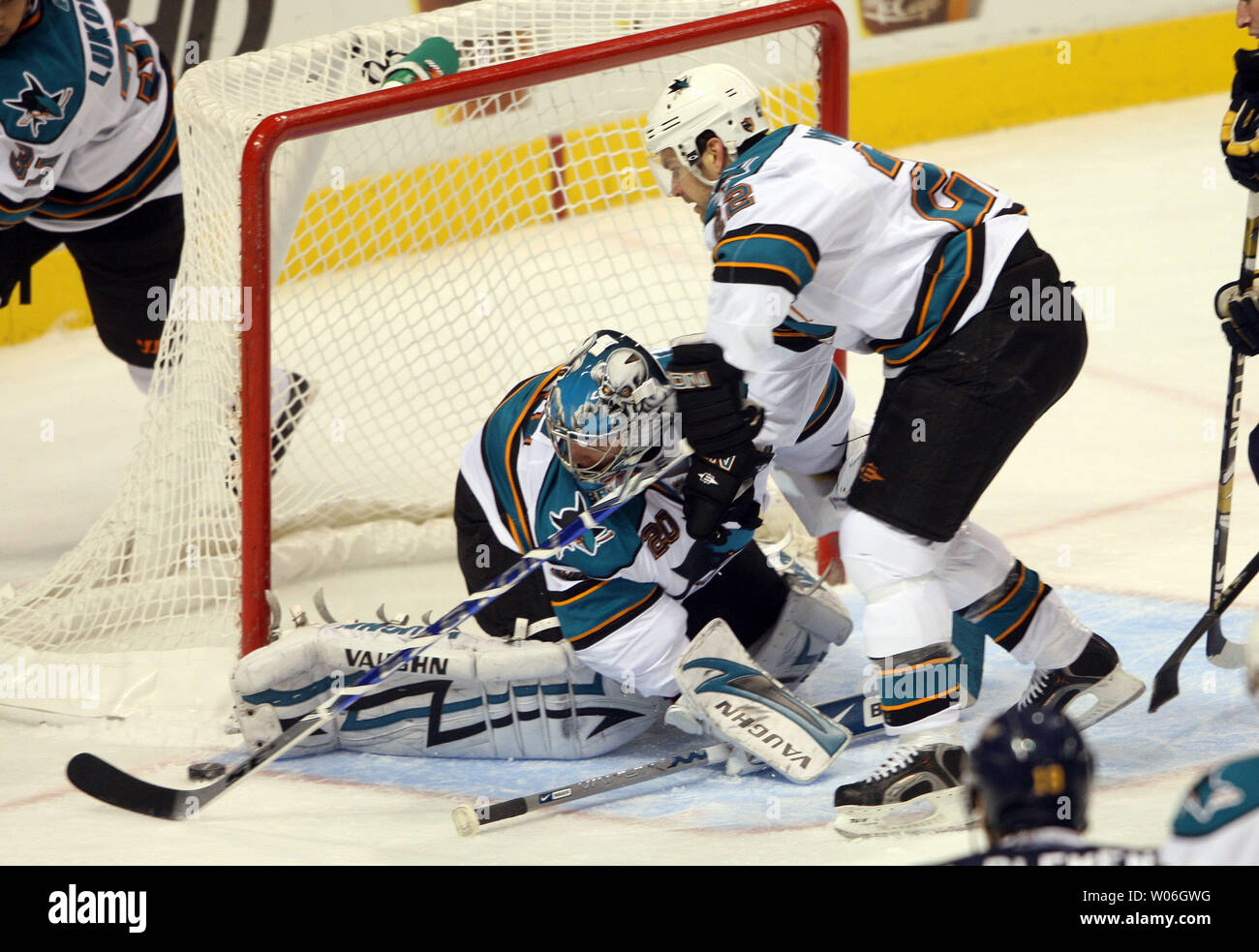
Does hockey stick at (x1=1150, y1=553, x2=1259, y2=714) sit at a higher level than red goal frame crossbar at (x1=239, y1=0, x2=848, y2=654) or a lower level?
lower

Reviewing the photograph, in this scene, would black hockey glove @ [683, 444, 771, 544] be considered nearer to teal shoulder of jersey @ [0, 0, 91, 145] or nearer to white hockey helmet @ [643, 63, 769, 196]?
white hockey helmet @ [643, 63, 769, 196]

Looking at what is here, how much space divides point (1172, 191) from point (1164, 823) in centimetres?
417

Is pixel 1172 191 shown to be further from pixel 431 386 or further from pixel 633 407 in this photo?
pixel 633 407

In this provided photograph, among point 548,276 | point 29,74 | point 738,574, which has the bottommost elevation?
point 738,574

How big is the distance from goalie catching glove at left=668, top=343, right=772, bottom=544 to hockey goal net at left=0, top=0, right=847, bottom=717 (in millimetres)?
833

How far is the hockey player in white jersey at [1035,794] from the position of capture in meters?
1.28

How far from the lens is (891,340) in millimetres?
2459

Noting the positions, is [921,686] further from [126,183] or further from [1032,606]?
[126,183]

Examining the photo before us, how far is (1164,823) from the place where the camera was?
227 centimetres

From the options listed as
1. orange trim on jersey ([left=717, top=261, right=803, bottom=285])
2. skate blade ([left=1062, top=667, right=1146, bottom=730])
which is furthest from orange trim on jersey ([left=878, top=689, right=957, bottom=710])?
orange trim on jersey ([left=717, top=261, right=803, bottom=285])

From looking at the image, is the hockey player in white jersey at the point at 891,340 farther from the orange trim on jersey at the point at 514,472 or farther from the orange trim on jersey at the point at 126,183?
the orange trim on jersey at the point at 126,183

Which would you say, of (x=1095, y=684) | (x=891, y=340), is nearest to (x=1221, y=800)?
(x=891, y=340)

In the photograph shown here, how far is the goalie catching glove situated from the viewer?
2359 mm
